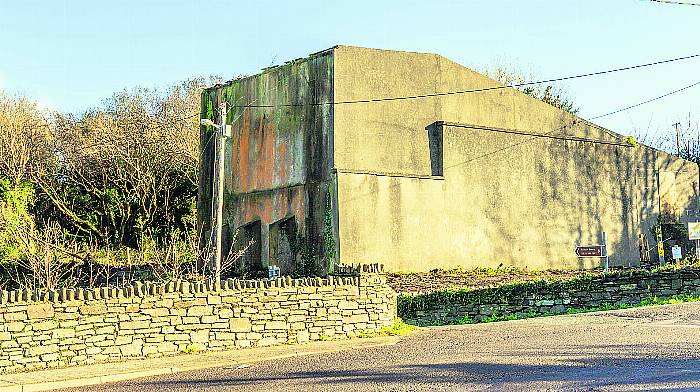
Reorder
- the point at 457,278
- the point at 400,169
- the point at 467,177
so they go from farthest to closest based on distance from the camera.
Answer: the point at 467,177 → the point at 400,169 → the point at 457,278

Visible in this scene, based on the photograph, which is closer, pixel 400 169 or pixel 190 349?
pixel 190 349

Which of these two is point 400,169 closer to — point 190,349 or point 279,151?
point 279,151

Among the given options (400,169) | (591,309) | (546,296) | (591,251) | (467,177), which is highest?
(400,169)

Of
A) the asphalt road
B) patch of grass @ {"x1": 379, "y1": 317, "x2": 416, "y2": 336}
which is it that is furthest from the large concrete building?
the asphalt road

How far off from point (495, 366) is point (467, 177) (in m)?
20.5

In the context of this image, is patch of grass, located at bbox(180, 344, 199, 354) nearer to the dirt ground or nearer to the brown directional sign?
the dirt ground

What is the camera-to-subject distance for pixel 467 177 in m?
32.5

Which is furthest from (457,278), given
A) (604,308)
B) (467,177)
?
(604,308)

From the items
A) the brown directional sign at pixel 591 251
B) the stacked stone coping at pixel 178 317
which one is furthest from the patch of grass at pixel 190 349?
the brown directional sign at pixel 591 251

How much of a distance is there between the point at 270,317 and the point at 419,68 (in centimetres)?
1759

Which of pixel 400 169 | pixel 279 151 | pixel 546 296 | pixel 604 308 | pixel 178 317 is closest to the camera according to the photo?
pixel 178 317

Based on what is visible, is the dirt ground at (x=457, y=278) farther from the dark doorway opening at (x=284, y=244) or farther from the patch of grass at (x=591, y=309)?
the dark doorway opening at (x=284, y=244)

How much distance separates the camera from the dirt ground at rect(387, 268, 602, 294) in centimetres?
2697

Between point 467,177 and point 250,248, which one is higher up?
point 467,177
